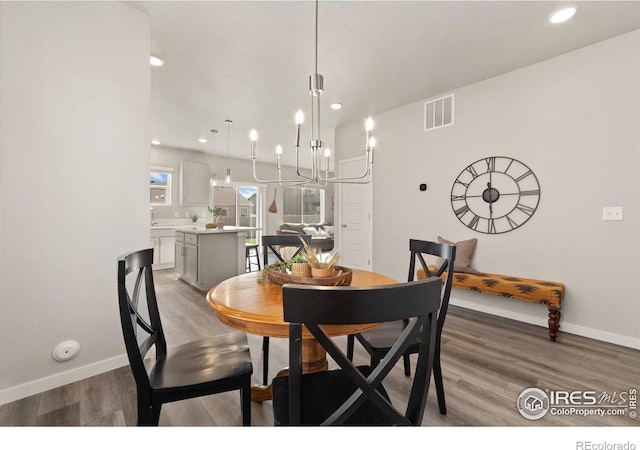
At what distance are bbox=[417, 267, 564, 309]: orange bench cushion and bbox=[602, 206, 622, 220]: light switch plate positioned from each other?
2.36 ft

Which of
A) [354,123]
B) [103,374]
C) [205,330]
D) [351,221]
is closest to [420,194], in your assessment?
[351,221]

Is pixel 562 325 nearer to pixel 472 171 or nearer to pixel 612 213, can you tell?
pixel 612 213

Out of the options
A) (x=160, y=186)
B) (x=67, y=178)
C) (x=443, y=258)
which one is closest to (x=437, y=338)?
(x=443, y=258)

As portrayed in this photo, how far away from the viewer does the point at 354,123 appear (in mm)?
4668

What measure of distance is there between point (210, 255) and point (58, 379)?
237 cm

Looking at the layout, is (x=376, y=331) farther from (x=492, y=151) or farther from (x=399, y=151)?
(x=399, y=151)

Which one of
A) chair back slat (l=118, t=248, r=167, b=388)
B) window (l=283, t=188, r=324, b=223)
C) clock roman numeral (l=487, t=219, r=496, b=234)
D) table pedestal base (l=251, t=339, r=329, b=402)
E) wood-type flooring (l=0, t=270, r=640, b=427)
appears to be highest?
window (l=283, t=188, r=324, b=223)

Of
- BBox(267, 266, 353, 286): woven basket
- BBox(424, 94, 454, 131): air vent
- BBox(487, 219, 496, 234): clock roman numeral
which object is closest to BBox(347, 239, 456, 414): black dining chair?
BBox(267, 266, 353, 286): woven basket

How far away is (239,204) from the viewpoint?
785cm

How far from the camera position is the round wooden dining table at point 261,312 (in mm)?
1035

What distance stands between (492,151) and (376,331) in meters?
2.68

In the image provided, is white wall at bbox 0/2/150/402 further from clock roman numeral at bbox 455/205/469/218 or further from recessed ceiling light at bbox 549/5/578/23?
clock roman numeral at bbox 455/205/469/218

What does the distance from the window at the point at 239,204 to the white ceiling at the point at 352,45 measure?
11.8 feet

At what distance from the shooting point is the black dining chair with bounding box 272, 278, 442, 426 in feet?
2.33
